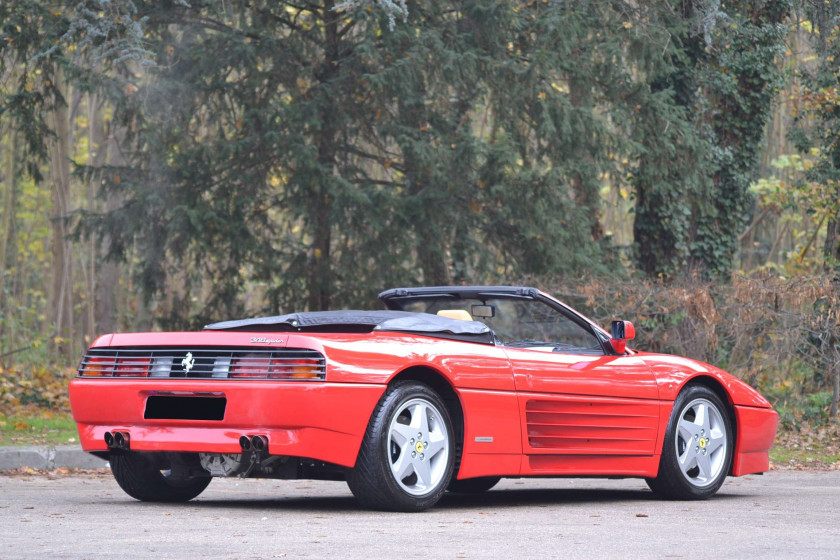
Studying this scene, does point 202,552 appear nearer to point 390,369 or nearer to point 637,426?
point 390,369

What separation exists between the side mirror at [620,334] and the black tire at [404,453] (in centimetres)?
146

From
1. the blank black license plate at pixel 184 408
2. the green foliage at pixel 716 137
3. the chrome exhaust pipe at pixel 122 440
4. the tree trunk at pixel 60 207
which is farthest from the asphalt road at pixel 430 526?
the tree trunk at pixel 60 207

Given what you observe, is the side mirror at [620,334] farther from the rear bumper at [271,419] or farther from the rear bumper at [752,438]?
the rear bumper at [271,419]

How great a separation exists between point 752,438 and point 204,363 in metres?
3.93

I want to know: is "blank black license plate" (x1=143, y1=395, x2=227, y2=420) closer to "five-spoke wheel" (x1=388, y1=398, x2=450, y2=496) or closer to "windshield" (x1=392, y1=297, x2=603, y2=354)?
"five-spoke wheel" (x1=388, y1=398, x2=450, y2=496)

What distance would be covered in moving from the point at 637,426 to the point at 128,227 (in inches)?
434

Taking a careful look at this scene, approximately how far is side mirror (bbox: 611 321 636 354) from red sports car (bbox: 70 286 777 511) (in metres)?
0.02

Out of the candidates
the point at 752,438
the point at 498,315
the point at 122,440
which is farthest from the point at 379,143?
the point at 122,440

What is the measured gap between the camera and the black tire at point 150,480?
7.10 meters

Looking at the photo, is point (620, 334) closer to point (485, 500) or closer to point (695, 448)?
point (695, 448)

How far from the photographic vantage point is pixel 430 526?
19.3 ft

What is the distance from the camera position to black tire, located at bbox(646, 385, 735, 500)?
25.3ft

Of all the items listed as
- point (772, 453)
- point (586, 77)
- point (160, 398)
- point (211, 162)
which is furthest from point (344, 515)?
point (586, 77)

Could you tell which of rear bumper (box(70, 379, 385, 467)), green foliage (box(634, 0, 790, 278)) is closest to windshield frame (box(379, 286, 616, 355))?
rear bumper (box(70, 379, 385, 467))
